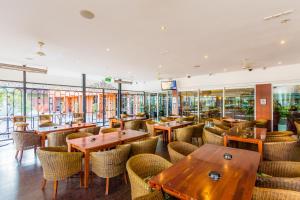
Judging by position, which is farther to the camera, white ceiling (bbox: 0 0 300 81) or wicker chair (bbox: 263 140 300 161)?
wicker chair (bbox: 263 140 300 161)

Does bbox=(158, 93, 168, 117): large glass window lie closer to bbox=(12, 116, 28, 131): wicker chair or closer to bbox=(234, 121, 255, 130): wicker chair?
bbox=(234, 121, 255, 130): wicker chair

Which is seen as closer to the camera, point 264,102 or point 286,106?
point 286,106

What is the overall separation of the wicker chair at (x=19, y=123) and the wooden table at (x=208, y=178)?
6253 millimetres

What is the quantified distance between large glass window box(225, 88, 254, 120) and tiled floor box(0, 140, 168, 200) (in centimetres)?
732

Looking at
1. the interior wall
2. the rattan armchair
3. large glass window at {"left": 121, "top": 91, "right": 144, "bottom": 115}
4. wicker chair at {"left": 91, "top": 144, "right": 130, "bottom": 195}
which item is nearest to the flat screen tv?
large glass window at {"left": 121, "top": 91, "right": 144, "bottom": 115}

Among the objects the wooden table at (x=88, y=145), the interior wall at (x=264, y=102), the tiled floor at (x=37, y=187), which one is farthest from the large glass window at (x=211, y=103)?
the tiled floor at (x=37, y=187)

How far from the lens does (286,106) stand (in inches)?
277

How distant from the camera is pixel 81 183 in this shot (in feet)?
9.55

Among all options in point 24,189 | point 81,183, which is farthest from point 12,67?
point 81,183

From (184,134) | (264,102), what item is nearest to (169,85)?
(264,102)

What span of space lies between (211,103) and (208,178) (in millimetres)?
8219

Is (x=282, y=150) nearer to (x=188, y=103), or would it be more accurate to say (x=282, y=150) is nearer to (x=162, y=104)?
(x=188, y=103)

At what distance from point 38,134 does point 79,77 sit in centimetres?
537

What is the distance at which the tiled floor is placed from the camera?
2.58m
